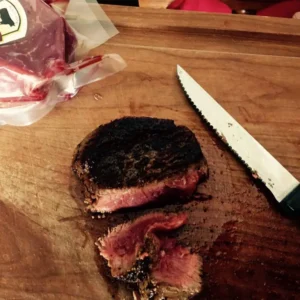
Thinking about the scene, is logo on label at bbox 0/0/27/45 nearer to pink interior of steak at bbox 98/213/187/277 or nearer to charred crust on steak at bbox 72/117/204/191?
charred crust on steak at bbox 72/117/204/191

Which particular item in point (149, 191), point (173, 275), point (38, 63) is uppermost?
point (38, 63)

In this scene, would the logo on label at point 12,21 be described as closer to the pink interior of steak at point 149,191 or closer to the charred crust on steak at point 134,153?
the charred crust on steak at point 134,153

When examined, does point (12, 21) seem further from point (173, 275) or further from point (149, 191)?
point (173, 275)

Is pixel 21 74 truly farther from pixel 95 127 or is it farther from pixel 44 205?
pixel 44 205

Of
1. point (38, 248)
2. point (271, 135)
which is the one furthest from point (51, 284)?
Result: point (271, 135)

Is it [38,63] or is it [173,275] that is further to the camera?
[38,63]

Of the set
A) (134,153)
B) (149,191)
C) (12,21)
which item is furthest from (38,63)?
(149,191)

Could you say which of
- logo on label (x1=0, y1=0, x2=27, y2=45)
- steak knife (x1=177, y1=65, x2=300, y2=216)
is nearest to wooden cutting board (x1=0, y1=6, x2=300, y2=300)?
steak knife (x1=177, y1=65, x2=300, y2=216)
